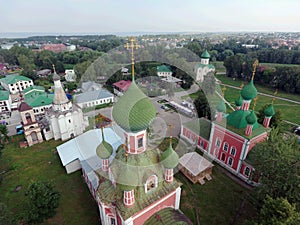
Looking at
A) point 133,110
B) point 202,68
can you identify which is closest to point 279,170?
point 133,110

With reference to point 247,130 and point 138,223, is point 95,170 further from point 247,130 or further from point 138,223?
point 247,130

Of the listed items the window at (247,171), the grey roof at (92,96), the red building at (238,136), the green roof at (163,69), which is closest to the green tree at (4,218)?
the red building at (238,136)

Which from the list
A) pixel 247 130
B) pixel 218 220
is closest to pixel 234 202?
pixel 218 220

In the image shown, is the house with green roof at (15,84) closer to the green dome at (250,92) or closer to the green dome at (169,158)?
the green dome at (169,158)

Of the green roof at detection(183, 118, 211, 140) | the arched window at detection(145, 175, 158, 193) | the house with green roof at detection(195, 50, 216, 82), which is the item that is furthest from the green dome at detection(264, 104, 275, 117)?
the house with green roof at detection(195, 50, 216, 82)

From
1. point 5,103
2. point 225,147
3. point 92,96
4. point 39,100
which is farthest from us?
point 92,96

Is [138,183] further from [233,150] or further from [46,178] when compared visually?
[46,178]

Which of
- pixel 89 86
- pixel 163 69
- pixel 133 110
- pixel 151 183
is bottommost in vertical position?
pixel 89 86
